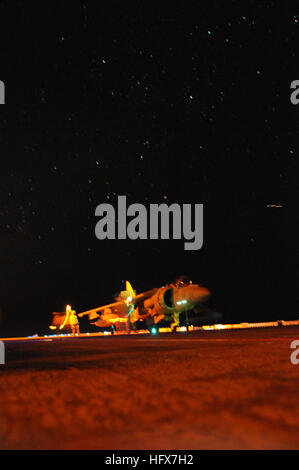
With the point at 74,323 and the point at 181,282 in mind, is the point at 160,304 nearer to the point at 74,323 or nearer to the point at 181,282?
the point at 181,282

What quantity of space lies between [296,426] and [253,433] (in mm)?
465

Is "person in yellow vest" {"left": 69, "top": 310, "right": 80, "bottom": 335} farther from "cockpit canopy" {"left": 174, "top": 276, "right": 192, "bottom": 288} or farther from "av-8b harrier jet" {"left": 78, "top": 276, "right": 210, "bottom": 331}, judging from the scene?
"cockpit canopy" {"left": 174, "top": 276, "right": 192, "bottom": 288}

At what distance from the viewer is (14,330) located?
2291 inches

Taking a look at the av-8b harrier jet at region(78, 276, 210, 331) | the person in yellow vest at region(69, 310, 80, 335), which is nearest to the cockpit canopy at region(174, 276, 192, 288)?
the av-8b harrier jet at region(78, 276, 210, 331)

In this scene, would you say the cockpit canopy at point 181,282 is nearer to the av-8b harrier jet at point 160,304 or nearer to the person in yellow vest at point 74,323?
the av-8b harrier jet at point 160,304

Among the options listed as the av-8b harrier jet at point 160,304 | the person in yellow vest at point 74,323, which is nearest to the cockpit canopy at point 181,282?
the av-8b harrier jet at point 160,304

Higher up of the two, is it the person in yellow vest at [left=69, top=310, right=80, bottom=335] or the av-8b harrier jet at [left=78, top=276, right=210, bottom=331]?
the av-8b harrier jet at [left=78, top=276, right=210, bottom=331]

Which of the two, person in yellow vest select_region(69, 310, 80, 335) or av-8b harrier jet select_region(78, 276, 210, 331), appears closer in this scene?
av-8b harrier jet select_region(78, 276, 210, 331)

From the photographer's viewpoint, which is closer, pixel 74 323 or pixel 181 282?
pixel 181 282

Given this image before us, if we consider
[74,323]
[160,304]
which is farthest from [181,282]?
[74,323]
